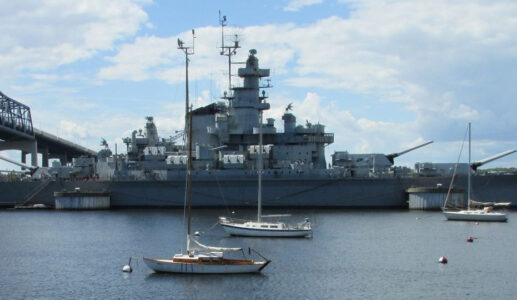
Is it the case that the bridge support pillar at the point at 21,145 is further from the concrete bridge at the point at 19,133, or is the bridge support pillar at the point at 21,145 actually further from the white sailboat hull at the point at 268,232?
the white sailboat hull at the point at 268,232

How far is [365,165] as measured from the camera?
6700cm

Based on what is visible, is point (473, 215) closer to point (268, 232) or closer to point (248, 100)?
point (268, 232)

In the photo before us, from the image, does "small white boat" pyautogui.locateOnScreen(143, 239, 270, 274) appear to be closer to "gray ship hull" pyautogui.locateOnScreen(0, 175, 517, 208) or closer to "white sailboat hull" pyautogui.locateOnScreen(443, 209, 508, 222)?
"white sailboat hull" pyautogui.locateOnScreen(443, 209, 508, 222)

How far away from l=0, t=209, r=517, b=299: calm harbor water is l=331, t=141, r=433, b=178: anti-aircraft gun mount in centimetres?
966

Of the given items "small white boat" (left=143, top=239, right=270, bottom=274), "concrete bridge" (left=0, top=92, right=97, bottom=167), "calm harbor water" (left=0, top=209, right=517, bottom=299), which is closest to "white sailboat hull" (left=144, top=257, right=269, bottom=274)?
"small white boat" (left=143, top=239, right=270, bottom=274)

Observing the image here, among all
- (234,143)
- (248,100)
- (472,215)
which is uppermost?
(248,100)

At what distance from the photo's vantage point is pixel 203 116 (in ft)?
239

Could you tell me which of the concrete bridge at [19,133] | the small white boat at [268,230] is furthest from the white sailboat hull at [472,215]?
the concrete bridge at [19,133]

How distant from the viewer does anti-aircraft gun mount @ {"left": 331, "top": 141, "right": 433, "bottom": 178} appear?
66.1 meters

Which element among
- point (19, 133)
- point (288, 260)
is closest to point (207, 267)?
point (288, 260)

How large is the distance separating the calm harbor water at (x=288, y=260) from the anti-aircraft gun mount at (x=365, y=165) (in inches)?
380

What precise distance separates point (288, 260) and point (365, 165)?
31719mm

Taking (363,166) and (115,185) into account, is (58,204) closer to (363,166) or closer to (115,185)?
(115,185)

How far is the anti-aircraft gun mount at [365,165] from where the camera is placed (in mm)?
66062
